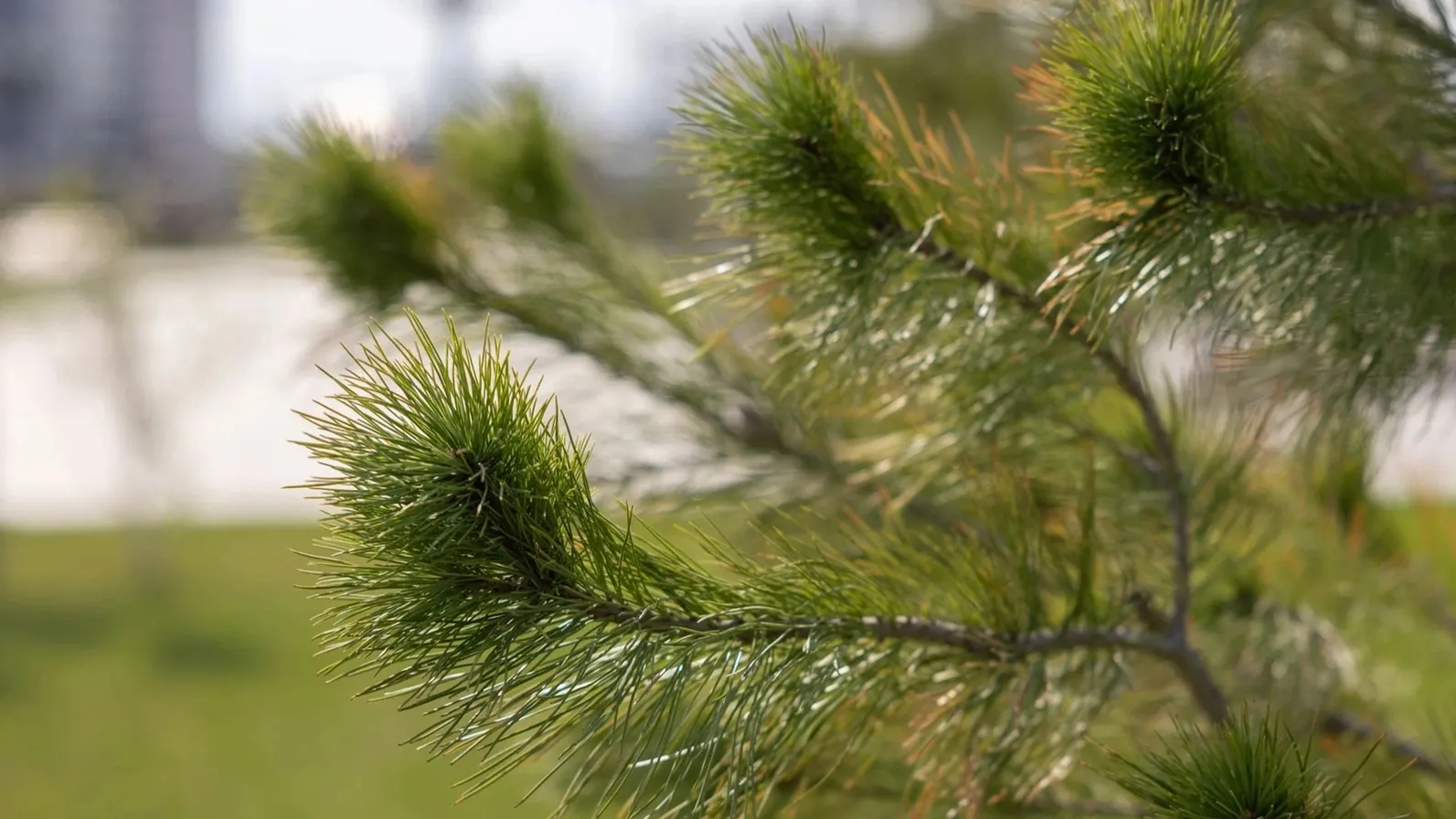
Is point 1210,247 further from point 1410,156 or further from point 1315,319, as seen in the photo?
point 1410,156

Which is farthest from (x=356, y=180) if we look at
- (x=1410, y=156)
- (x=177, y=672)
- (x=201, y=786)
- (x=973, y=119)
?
(x=177, y=672)

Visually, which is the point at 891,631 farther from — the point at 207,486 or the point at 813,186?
the point at 207,486

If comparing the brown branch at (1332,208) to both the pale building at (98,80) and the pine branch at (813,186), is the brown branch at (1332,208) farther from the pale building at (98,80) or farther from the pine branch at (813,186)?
the pale building at (98,80)

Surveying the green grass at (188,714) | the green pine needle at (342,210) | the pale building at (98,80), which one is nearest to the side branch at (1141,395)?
the green pine needle at (342,210)

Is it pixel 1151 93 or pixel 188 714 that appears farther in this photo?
pixel 188 714

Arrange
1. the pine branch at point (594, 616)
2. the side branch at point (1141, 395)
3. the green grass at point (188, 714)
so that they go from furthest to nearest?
1. the green grass at point (188, 714)
2. the side branch at point (1141, 395)
3. the pine branch at point (594, 616)

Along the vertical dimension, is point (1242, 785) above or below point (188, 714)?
below

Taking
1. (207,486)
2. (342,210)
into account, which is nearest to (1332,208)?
(342,210)
